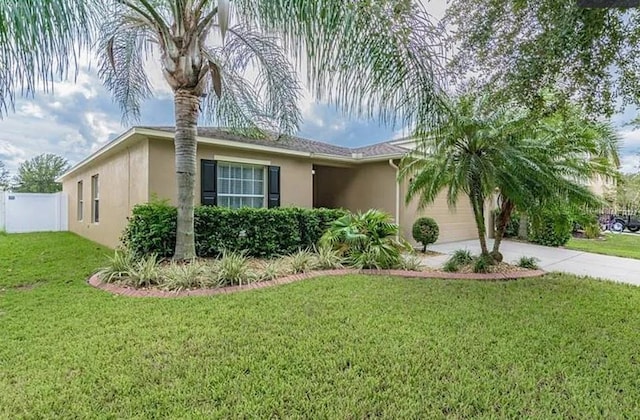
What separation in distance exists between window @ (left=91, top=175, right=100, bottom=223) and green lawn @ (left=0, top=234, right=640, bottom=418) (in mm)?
A: 7805

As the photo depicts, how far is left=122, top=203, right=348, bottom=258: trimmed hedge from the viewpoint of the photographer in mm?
7523

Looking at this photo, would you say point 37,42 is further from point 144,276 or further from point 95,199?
point 95,199

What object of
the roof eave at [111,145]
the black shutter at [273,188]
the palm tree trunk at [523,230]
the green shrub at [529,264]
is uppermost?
the roof eave at [111,145]

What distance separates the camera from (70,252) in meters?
10.2

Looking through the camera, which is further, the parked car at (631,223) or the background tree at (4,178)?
the background tree at (4,178)

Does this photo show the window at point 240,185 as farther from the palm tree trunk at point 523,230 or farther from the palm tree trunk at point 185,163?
the palm tree trunk at point 523,230

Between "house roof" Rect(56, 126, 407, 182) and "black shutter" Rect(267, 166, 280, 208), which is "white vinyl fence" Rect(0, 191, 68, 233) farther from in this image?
"black shutter" Rect(267, 166, 280, 208)

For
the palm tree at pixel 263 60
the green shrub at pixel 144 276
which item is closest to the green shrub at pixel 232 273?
the green shrub at pixel 144 276

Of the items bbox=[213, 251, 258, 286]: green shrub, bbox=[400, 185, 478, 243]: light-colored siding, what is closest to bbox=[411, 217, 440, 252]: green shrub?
bbox=[400, 185, 478, 243]: light-colored siding

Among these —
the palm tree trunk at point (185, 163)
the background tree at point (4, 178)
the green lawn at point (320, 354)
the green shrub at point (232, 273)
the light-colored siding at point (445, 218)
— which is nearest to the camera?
the green lawn at point (320, 354)

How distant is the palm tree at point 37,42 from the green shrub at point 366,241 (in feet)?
20.3

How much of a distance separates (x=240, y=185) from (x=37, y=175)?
3231 cm

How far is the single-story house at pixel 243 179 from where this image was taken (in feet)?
30.3

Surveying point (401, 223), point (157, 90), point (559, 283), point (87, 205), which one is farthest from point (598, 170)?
point (87, 205)
